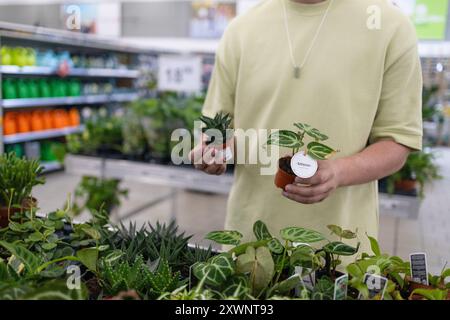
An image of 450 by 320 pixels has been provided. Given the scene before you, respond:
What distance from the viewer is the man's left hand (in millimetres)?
1002

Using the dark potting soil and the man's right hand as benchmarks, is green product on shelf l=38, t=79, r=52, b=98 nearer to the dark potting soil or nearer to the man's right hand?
the man's right hand

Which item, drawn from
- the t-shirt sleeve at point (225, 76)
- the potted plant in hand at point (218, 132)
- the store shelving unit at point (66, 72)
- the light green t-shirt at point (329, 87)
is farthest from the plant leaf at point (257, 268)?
the store shelving unit at point (66, 72)

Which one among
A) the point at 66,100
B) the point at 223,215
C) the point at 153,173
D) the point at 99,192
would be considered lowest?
the point at 223,215

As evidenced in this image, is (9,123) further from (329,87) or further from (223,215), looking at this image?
(329,87)

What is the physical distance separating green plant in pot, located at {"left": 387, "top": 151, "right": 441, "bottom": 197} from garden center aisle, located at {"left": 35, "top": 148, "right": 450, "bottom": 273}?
213mm

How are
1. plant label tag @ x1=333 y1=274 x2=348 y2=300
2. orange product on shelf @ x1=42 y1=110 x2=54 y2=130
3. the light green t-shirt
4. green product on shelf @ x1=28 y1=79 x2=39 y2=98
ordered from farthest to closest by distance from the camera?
orange product on shelf @ x1=42 y1=110 x2=54 y2=130 < green product on shelf @ x1=28 y1=79 x2=39 y2=98 < the light green t-shirt < plant label tag @ x1=333 y1=274 x2=348 y2=300

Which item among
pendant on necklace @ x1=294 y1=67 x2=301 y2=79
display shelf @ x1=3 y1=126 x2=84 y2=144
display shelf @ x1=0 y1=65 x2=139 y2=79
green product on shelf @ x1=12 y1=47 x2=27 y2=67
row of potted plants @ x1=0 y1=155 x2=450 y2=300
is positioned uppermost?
green product on shelf @ x1=12 y1=47 x2=27 y2=67

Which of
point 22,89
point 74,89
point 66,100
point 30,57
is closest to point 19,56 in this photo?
point 30,57

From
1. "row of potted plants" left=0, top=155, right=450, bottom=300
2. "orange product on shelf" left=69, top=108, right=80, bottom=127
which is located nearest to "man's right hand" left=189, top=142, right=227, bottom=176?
"row of potted plants" left=0, top=155, right=450, bottom=300

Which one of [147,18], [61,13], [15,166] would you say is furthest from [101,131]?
[61,13]

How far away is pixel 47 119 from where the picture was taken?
5.89 metres

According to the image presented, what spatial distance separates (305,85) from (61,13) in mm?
9894

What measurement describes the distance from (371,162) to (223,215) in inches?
138
